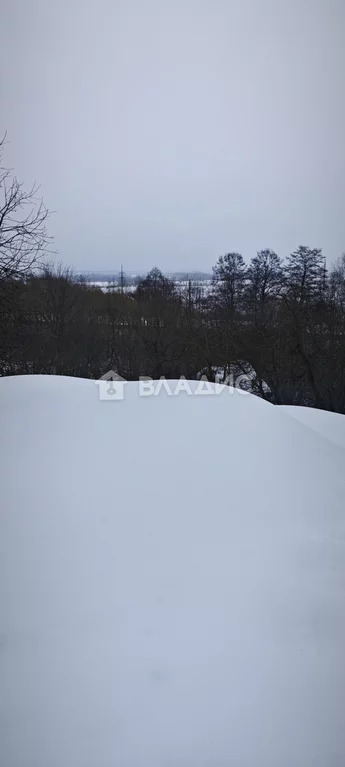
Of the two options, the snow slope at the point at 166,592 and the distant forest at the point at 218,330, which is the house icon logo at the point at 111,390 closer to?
the snow slope at the point at 166,592

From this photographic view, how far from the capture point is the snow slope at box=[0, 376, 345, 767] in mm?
3447

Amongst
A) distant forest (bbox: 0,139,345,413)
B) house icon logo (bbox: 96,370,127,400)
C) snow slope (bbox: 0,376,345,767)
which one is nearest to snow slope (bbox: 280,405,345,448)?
snow slope (bbox: 0,376,345,767)

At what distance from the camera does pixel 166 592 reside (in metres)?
4.36

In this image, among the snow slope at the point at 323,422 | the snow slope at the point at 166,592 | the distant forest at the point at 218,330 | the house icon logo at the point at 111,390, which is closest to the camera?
the snow slope at the point at 166,592

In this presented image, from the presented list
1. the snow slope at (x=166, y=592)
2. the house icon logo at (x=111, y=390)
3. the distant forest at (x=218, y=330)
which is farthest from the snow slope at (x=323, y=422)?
the distant forest at (x=218, y=330)

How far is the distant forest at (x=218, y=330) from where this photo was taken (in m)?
20.2

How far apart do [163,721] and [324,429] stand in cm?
649

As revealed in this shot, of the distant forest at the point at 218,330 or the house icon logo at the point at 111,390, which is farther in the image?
the distant forest at the point at 218,330

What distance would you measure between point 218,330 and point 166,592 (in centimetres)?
1965

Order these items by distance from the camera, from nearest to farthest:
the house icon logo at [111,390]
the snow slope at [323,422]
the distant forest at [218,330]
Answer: the house icon logo at [111,390] → the snow slope at [323,422] → the distant forest at [218,330]

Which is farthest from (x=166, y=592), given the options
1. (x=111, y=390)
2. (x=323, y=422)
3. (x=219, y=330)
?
(x=219, y=330)

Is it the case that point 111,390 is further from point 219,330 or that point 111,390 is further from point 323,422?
point 219,330

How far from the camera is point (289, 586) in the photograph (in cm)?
457

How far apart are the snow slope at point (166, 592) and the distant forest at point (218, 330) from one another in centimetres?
814
